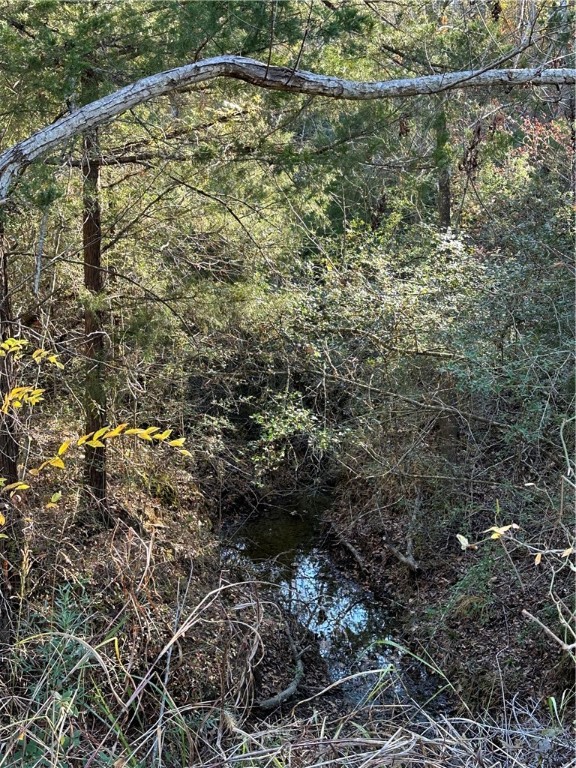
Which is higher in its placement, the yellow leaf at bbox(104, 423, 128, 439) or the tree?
the tree

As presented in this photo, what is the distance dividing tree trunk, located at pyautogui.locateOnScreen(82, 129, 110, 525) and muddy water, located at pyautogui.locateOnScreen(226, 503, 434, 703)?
2.30 m

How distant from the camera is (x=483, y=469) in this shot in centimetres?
656

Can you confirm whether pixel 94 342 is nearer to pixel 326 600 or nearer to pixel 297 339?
pixel 297 339

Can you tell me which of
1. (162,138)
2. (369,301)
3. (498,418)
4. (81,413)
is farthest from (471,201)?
(81,413)

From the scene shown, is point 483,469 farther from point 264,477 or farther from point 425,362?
point 264,477

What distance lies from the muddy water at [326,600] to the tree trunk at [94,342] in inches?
90.4

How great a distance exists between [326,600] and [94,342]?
12.4ft

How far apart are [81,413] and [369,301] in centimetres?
328

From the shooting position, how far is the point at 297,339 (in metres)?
7.86

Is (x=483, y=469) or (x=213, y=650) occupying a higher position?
(x=483, y=469)

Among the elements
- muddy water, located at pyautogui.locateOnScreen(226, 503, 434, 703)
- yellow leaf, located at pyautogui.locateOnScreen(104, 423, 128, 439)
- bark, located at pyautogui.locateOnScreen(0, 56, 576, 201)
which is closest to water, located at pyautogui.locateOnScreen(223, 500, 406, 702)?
muddy water, located at pyautogui.locateOnScreen(226, 503, 434, 703)

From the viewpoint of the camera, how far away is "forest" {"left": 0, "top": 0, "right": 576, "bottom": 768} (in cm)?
472

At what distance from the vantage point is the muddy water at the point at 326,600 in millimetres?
6258

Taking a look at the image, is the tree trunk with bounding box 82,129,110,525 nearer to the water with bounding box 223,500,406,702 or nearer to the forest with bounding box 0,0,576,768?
the forest with bounding box 0,0,576,768
